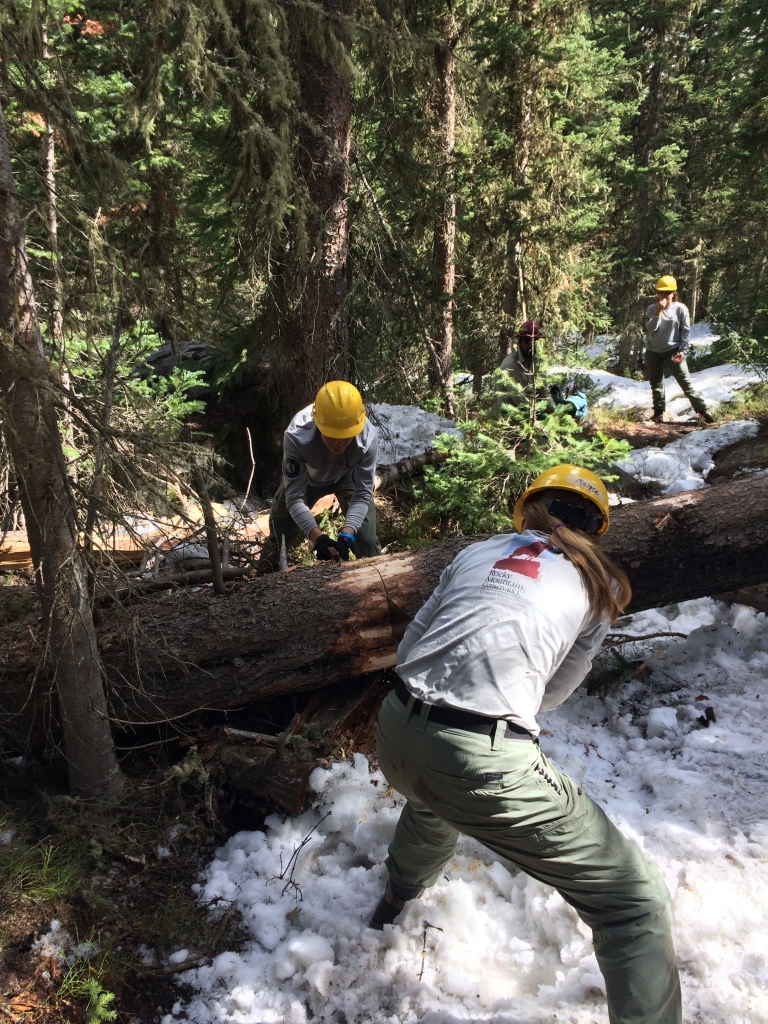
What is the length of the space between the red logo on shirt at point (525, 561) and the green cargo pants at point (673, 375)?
7.75 meters

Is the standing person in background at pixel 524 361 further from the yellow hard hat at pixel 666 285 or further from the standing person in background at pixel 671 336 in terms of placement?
the yellow hard hat at pixel 666 285

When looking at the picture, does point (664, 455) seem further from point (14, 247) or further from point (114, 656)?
point (14, 247)

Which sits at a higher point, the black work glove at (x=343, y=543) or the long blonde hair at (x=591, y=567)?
the long blonde hair at (x=591, y=567)

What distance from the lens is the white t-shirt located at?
218cm

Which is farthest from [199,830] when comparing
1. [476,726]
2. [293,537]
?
[293,537]

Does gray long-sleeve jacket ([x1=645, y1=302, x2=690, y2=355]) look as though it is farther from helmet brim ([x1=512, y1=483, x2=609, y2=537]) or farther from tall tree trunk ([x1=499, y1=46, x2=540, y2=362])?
helmet brim ([x1=512, y1=483, x2=609, y2=537])

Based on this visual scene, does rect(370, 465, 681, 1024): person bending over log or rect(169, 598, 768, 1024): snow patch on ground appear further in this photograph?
rect(169, 598, 768, 1024): snow patch on ground

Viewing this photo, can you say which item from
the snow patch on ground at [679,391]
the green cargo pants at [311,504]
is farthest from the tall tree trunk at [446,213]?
the green cargo pants at [311,504]

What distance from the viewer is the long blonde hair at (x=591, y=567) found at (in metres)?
2.35

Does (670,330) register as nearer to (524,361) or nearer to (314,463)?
(524,361)

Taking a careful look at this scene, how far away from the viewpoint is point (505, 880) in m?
3.06

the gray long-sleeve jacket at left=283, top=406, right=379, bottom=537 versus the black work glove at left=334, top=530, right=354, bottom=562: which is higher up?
the gray long-sleeve jacket at left=283, top=406, right=379, bottom=537

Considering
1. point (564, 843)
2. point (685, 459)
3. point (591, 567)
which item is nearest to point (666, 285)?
point (685, 459)

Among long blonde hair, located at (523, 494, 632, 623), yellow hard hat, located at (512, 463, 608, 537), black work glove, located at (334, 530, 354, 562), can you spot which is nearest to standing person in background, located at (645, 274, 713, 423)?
black work glove, located at (334, 530, 354, 562)
